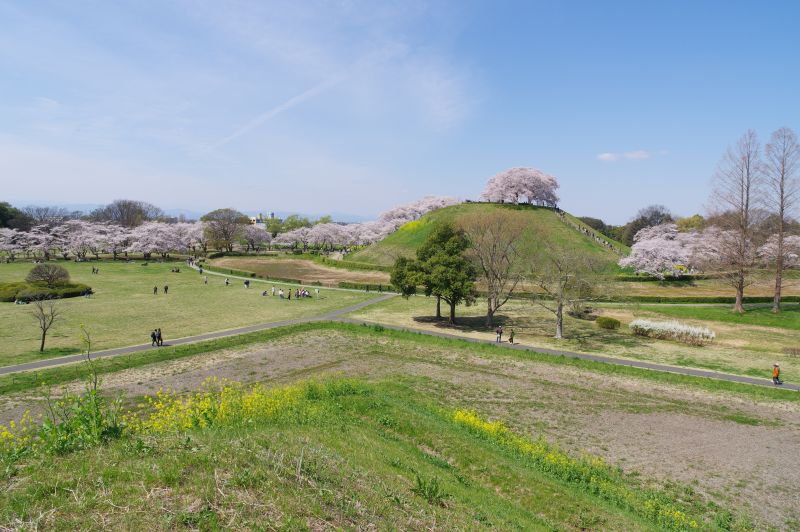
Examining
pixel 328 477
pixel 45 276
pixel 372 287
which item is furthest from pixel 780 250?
pixel 45 276

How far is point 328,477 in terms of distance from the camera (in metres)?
7.35

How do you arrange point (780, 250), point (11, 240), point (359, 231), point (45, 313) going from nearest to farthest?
point (45, 313) < point (780, 250) < point (11, 240) < point (359, 231)

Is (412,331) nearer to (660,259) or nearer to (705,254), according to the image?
(705,254)

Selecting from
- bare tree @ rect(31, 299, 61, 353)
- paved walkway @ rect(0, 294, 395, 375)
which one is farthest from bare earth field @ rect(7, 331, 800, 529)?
bare tree @ rect(31, 299, 61, 353)

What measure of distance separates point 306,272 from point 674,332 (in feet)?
189

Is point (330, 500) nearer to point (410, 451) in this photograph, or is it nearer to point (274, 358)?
point (410, 451)

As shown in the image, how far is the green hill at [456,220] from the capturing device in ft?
242

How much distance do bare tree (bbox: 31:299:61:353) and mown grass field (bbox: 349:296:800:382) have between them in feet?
74.1

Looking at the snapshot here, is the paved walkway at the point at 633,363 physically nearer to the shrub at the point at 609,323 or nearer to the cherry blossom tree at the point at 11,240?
the shrub at the point at 609,323

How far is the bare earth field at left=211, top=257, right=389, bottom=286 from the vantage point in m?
64.1

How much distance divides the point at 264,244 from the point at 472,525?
490ft

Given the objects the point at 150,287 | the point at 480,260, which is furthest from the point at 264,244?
the point at 480,260

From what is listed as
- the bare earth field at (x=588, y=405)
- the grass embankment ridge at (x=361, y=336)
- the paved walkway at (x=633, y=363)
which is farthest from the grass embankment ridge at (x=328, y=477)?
the paved walkway at (x=633, y=363)

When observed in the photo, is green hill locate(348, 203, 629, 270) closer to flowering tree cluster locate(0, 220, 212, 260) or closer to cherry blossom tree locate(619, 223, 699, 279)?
cherry blossom tree locate(619, 223, 699, 279)
